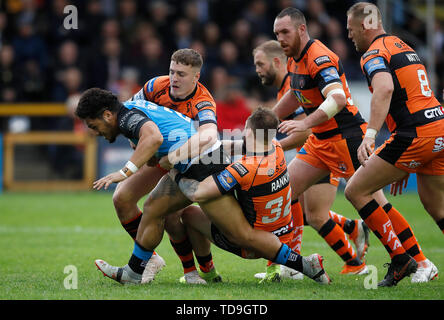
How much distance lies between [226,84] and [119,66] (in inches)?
108

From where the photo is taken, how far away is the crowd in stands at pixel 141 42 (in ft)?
50.1

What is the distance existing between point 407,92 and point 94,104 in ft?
8.76

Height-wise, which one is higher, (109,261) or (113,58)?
(113,58)

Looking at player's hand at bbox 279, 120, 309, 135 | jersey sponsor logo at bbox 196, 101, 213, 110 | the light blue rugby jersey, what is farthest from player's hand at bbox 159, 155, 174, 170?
player's hand at bbox 279, 120, 309, 135

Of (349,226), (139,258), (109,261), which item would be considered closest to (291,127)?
(139,258)

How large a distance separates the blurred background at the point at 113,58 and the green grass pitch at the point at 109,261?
6.25 feet

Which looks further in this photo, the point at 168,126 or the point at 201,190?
the point at 168,126

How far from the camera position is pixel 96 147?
14.7 meters

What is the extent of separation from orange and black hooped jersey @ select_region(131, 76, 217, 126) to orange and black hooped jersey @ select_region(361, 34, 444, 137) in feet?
4.70

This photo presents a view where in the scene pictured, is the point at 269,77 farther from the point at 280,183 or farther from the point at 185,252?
the point at 185,252

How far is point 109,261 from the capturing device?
724cm

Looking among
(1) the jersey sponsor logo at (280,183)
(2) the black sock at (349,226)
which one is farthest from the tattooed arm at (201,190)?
(2) the black sock at (349,226)

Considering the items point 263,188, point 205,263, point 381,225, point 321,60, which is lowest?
point 205,263

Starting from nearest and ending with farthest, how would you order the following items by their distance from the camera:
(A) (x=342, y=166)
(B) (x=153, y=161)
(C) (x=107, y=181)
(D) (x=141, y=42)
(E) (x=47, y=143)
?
(C) (x=107, y=181) → (B) (x=153, y=161) → (A) (x=342, y=166) → (E) (x=47, y=143) → (D) (x=141, y=42)
